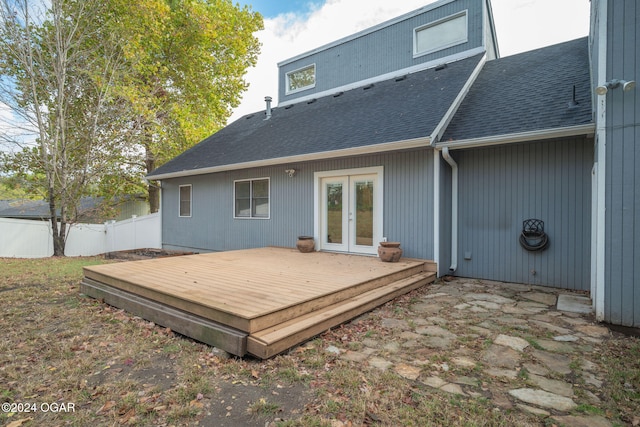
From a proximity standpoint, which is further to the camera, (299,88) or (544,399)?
(299,88)

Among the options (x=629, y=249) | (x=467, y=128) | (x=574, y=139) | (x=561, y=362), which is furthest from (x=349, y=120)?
(x=561, y=362)

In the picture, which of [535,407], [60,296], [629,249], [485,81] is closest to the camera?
[535,407]

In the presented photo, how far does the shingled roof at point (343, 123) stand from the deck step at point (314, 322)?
2585mm

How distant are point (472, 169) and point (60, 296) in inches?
266

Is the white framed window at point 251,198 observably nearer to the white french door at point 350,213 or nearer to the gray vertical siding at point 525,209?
the white french door at point 350,213

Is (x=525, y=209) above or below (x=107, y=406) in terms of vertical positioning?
above

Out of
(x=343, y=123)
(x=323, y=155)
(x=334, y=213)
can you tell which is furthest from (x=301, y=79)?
(x=334, y=213)

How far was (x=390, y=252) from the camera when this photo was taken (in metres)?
5.48

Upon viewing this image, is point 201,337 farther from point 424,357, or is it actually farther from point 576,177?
point 576,177

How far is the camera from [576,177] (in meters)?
4.84

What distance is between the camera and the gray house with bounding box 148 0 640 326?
344 cm

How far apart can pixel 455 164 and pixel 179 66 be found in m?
12.3

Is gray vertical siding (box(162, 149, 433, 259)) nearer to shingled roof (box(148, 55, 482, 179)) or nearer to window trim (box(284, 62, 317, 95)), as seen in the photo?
shingled roof (box(148, 55, 482, 179))

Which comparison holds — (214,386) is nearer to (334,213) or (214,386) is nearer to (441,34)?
(334,213)
